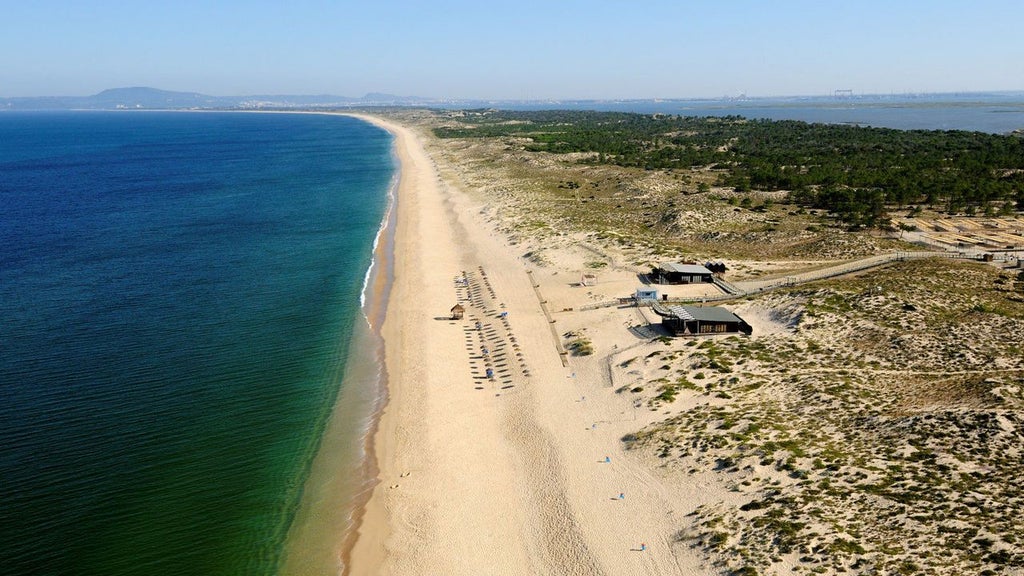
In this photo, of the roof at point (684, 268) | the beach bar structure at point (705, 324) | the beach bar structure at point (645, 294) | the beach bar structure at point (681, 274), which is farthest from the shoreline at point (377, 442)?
the roof at point (684, 268)

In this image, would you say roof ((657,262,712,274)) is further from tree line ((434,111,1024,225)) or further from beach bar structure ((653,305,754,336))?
tree line ((434,111,1024,225))

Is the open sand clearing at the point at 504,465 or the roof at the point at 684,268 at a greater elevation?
the roof at the point at 684,268

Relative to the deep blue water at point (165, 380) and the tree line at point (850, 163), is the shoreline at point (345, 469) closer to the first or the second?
the deep blue water at point (165, 380)

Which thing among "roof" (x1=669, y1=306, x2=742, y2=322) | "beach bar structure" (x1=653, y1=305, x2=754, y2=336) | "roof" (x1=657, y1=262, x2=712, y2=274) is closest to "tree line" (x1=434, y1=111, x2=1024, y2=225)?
"roof" (x1=657, y1=262, x2=712, y2=274)

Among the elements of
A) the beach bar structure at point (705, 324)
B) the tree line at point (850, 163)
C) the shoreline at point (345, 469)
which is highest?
the tree line at point (850, 163)

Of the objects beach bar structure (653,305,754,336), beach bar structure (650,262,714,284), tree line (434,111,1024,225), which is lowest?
beach bar structure (653,305,754,336)
